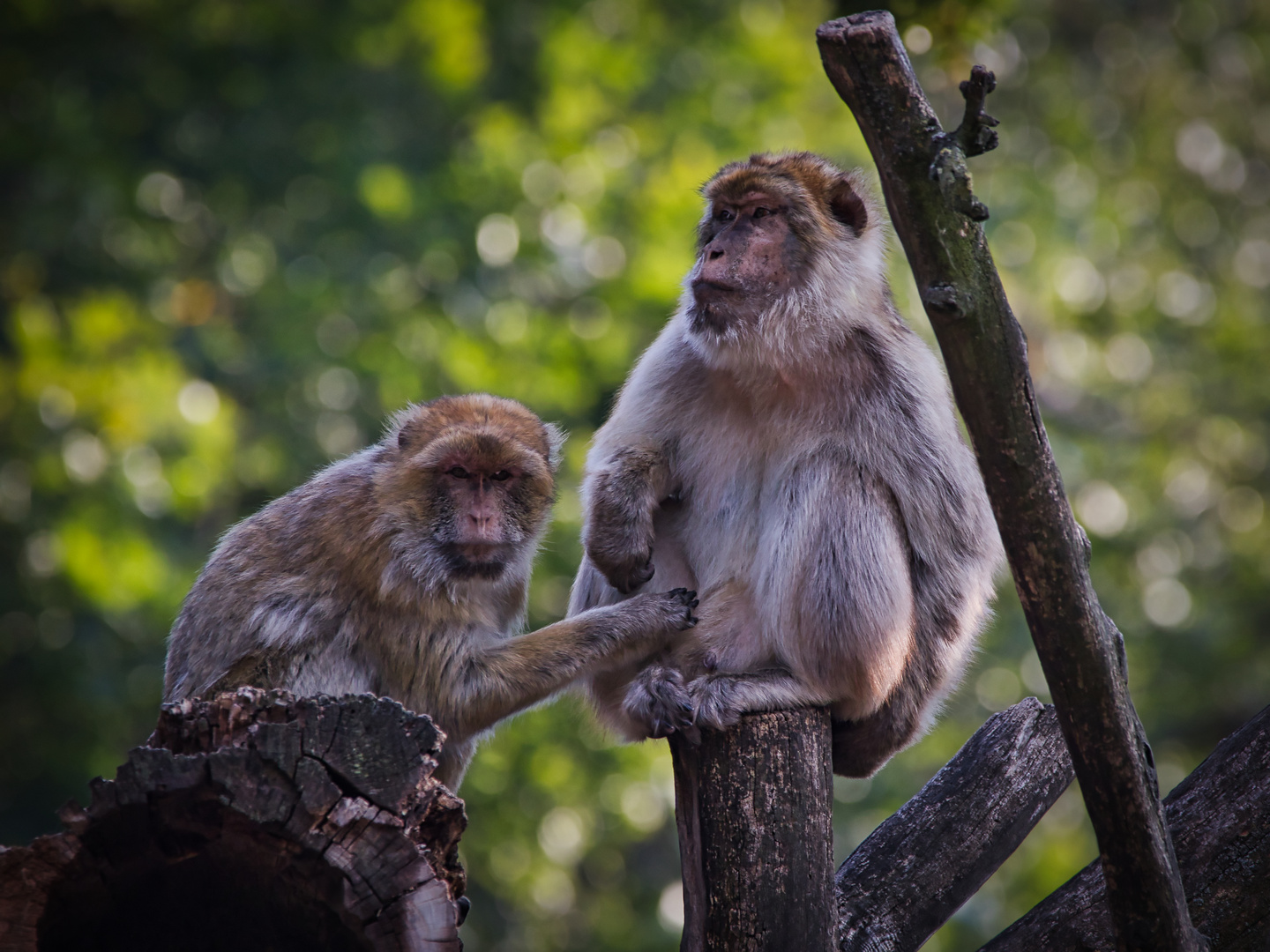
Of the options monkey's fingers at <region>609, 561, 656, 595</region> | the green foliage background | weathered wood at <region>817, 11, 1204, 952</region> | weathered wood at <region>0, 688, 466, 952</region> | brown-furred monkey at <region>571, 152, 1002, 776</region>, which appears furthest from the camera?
the green foliage background

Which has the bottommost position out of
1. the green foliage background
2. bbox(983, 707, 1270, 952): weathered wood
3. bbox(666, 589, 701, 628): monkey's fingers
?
bbox(983, 707, 1270, 952): weathered wood

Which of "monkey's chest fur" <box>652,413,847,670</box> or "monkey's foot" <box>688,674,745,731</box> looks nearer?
"monkey's foot" <box>688,674,745,731</box>

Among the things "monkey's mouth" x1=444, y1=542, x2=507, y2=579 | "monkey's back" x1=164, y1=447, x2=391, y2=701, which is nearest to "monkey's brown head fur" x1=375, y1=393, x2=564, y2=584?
"monkey's mouth" x1=444, y1=542, x2=507, y2=579

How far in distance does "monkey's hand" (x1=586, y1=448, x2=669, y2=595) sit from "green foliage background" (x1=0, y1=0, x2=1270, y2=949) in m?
3.25

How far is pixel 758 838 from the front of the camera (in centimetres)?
319

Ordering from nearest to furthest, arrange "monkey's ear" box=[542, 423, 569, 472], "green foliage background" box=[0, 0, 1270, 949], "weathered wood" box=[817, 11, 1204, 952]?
"weathered wood" box=[817, 11, 1204, 952], "monkey's ear" box=[542, 423, 569, 472], "green foliage background" box=[0, 0, 1270, 949]

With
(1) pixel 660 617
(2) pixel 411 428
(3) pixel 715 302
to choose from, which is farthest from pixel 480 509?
(3) pixel 715 302

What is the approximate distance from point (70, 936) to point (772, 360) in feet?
7.68

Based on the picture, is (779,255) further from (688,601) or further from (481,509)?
(481,509)

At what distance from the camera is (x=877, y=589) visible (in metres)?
3.50

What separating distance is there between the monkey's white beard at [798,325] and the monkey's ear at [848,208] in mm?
161

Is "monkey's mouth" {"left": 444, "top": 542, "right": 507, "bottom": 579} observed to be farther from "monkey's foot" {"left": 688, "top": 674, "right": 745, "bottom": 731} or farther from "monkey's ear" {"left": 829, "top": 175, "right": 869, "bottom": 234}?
"monkey's ear" {"left": 829, "top": 175, "right": 869, "bottom": 234}

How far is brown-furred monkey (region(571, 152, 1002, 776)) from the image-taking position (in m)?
3.53

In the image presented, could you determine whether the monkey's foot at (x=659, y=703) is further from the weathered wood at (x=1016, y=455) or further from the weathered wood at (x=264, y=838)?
the weathered wood at (x=1016, y=455)
